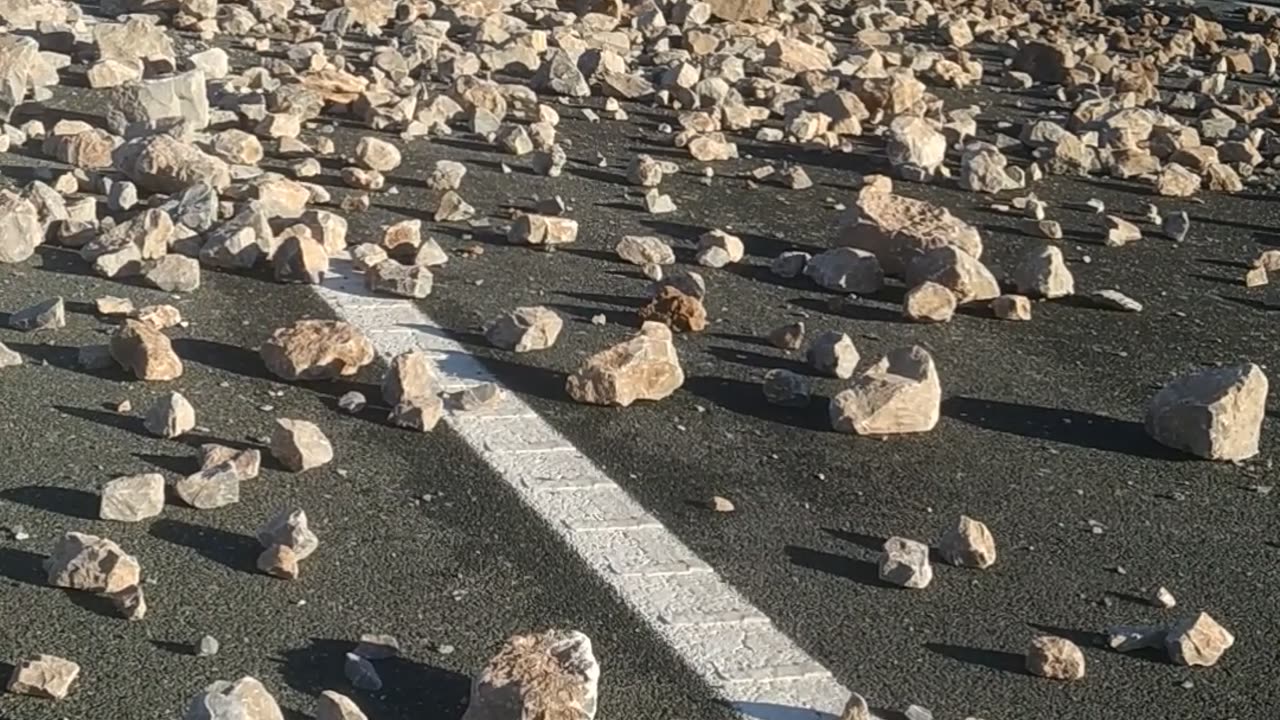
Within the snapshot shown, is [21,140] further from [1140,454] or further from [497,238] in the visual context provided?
[1140,454]

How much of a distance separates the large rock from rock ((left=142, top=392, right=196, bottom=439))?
7.30 ft

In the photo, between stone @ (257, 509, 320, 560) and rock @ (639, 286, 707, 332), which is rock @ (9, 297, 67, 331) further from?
rock @ (639, 286, 707, 332)

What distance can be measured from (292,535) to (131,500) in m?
0.35

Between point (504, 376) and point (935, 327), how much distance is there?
1237 millimetres

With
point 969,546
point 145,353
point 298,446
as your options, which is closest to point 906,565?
point 969,546

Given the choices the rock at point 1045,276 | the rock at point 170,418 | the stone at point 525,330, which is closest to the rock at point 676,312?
the stone at point 525,330

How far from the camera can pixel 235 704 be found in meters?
2.81

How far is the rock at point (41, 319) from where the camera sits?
458 cm

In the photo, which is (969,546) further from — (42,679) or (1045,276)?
(1045,276)

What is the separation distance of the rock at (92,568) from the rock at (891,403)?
64.2 inches

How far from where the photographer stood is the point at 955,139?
24.4 ft

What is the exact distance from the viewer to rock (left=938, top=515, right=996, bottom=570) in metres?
3.60

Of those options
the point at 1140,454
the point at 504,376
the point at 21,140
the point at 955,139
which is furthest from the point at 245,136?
the point at 1140,454

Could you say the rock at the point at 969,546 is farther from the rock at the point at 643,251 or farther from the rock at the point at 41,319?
the rock at the point at 41,319
